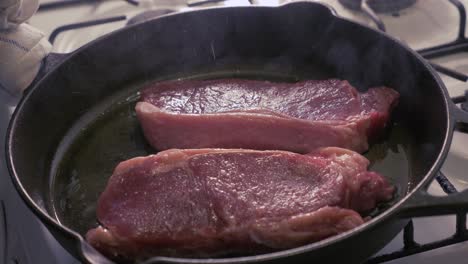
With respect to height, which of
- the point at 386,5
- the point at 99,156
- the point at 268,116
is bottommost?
the point at 99,156

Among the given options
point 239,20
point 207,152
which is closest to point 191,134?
point 207,152

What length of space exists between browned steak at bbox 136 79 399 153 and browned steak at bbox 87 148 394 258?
0.11m

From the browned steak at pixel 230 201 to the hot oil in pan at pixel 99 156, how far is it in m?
0.10

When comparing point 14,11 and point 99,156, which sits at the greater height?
point 14,11

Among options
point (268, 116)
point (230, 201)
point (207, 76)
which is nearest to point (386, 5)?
point (207, 76)

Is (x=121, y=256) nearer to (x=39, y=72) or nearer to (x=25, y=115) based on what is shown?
(x=25, y=115)

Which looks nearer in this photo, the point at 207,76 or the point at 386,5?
the point at 207,76

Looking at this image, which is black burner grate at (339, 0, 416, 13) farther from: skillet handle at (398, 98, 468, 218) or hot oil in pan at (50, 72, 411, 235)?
skillet handle at (398, 98, 468, 218)

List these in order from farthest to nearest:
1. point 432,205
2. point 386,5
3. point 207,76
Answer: point 386,5 → point 207,76 → point 432,205

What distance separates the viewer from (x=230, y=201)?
1.00 metres

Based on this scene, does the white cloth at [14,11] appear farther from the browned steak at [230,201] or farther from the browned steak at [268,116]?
the browned steak at [230,201]

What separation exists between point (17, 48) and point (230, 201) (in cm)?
78

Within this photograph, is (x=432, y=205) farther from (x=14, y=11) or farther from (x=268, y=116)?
(x=14, y=11)

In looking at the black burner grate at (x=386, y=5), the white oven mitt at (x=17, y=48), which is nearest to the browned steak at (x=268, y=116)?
the white oven mitt at (x=17, y=48)
